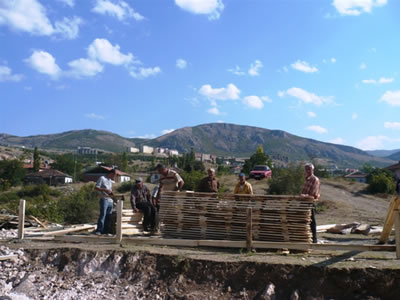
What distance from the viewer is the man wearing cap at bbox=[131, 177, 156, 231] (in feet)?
36.4

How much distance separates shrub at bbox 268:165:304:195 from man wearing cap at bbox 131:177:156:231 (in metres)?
15.6

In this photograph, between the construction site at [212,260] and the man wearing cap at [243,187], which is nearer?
the construction site at [212,260]

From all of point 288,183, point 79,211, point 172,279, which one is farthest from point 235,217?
point 288,183

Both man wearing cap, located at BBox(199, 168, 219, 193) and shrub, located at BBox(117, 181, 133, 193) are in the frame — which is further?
shrub, located at BBox(117, 181, 133, 193)

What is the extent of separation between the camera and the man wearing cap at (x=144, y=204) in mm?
11102

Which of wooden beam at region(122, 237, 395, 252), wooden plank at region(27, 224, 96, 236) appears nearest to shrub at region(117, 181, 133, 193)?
wooden plank at region(27, 224, 96, 236)

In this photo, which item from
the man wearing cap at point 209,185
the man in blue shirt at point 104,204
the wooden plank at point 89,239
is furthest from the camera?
the man in blue shirt at point 104,204

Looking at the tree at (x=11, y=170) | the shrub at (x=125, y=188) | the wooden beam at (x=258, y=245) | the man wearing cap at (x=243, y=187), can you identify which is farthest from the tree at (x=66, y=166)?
the wooden beam at (x=258, y=245)

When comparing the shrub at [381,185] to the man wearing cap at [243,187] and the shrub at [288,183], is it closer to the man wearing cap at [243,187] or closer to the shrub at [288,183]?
the shrub at [288,183]

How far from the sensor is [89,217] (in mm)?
17578

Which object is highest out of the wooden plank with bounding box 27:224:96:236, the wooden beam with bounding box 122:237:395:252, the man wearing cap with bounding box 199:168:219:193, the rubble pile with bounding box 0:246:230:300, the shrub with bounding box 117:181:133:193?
the man wearing cap with bounding box 199:168:219:193

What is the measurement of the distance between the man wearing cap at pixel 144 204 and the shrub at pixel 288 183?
1564 centimetres

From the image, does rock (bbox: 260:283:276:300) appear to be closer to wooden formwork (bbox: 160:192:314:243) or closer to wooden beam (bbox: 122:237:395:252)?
wooden beam (bbox: 122:237:395:252)

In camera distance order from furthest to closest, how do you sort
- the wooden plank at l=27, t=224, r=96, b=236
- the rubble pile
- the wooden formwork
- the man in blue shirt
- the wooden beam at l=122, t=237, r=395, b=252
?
the wooden plank at l=27, t=224, r=96, b=236, the man in blue shirt, the wooden formwork, the wooden beam at l=122, t=237, r=395, b=252, the rubble pile
